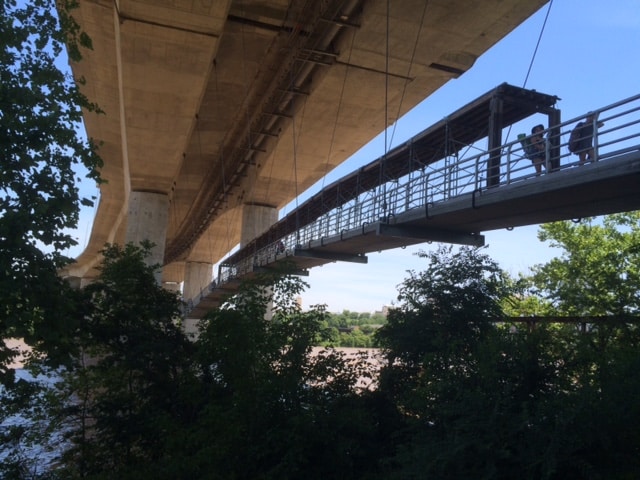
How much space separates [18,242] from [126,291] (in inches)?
199

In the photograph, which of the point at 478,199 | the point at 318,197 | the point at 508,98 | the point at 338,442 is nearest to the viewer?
the point at 338,442

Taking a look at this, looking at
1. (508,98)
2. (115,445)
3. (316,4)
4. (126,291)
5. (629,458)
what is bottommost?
(115,445)

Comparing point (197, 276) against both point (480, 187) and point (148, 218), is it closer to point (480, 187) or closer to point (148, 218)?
point (148, 218)

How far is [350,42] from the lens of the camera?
61.7ft

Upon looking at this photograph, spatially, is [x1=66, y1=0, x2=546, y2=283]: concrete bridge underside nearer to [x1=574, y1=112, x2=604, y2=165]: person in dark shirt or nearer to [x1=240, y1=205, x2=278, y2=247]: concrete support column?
[x1=240, y1=205, x2=278, y2=247]: concrete support column

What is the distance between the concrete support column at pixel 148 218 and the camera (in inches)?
1243

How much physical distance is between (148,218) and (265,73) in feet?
41.8

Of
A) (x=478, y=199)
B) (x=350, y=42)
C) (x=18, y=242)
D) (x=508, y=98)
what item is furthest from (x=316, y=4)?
(x=18, y=242)

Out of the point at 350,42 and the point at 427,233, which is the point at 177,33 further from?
the point at 427,233

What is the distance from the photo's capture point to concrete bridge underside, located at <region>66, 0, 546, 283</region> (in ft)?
56.6

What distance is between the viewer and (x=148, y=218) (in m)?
31.9

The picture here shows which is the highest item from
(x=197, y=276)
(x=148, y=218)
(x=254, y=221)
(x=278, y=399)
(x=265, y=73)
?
(x=265, y=73)

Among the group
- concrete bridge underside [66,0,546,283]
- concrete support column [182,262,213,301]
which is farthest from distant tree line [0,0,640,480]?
concrete support column [182,262,213,301]

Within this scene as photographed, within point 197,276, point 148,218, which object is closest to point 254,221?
point 148,218
